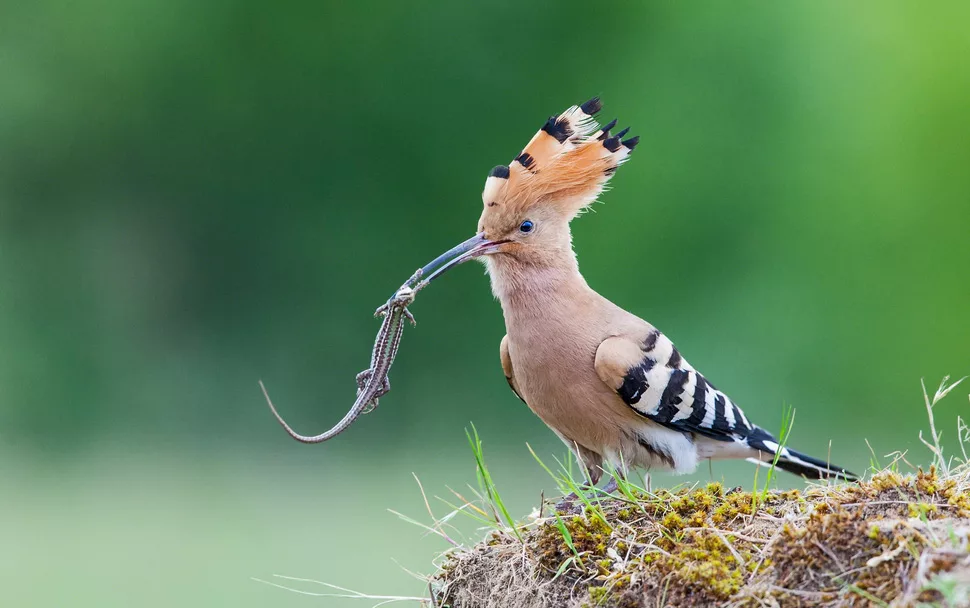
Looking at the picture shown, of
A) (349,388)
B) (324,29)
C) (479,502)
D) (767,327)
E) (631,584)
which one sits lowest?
(631,584)

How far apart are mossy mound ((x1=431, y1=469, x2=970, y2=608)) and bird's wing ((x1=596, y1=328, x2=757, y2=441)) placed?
16.1 inches

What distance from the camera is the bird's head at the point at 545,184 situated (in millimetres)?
2688

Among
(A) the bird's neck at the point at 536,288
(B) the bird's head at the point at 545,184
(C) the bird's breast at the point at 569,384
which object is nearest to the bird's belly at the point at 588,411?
(C) the bird's breast at the point at 569,384

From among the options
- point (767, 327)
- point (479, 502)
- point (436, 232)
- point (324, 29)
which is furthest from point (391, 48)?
point (479, 502)

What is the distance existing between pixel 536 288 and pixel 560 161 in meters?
0.32

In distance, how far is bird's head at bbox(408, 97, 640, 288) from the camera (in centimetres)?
269

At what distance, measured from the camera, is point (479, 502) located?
7.54 ft

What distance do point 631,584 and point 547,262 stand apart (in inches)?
42.5

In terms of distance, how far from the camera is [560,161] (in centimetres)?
269

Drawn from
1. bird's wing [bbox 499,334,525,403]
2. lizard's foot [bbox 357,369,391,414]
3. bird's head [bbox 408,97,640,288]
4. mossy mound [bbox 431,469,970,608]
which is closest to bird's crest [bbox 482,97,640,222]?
bird's head [bbox 408,97,640,288]

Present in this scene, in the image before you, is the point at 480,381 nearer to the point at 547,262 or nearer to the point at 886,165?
the point at 886,165

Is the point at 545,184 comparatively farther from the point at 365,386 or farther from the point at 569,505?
the point at 569,505

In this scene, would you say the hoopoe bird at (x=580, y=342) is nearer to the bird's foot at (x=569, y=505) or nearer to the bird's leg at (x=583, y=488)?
the bird's leg at (x=583, y=488)

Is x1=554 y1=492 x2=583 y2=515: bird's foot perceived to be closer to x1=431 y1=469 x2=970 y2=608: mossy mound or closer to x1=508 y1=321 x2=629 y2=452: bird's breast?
x1=431 y1=469 x2=970 y2=608: mossy mound
